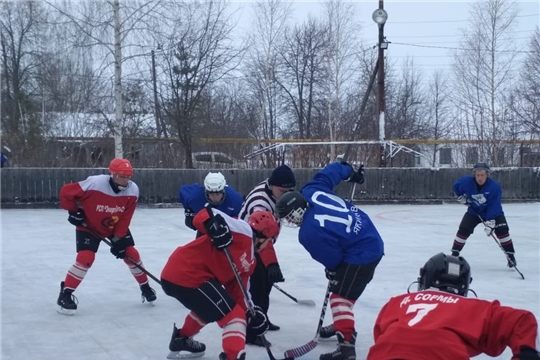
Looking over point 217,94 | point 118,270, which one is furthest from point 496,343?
point 217,94

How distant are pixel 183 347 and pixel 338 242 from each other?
48.9 inches

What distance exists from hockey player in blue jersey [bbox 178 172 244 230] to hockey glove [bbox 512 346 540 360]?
3228mm

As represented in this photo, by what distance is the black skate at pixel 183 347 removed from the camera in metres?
4.58

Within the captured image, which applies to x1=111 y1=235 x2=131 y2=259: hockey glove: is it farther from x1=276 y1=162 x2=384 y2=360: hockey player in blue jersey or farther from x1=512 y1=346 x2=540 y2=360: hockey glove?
x1=512 y1=346 x2=540 y2=360: hockey glove

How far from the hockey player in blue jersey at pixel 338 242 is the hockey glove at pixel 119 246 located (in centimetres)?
204

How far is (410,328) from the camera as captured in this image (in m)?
2.35

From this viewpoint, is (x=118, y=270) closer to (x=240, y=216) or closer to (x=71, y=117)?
(x=240, y=216)

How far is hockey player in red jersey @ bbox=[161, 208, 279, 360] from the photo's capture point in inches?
157

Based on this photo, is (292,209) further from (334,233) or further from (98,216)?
(98,216)

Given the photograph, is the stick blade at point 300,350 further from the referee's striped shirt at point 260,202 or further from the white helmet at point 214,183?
the white helmet at point 214,183

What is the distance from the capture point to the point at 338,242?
4.39m

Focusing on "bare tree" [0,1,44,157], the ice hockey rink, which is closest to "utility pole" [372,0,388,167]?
the ice hockey rink

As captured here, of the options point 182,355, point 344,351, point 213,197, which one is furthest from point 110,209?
point 344,351

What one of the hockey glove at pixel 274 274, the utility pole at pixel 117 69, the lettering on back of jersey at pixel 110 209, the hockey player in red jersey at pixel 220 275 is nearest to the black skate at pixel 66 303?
the lettering on back of jersey at pixel 110 209
